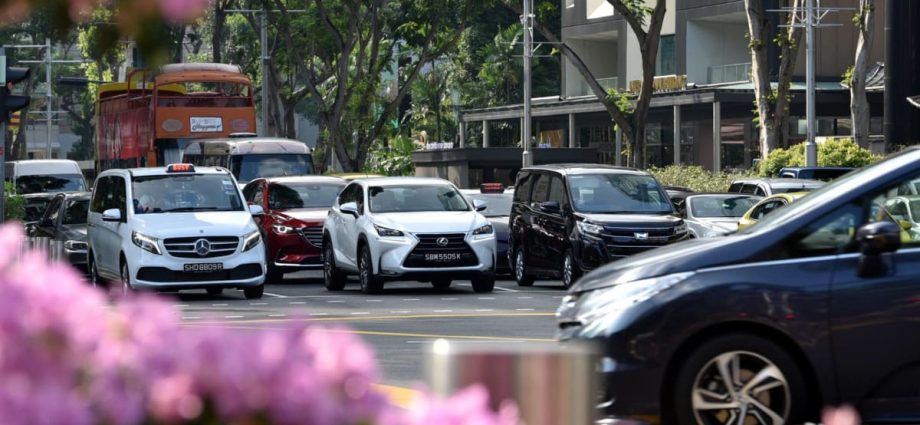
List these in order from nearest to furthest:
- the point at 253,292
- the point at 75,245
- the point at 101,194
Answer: the point at 253,292
the point at 101,194
the point at 75,245

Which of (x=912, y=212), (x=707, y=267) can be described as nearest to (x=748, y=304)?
(x=707, y=267)

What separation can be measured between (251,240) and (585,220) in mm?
4525

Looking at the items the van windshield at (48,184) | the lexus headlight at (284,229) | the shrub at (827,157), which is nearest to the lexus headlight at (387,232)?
the lexus headlight at (284,229)

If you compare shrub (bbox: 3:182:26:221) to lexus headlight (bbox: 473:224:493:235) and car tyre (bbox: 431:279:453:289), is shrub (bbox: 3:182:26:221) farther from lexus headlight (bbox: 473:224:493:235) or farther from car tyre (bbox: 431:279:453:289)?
lexus headlight (bbox: 473:224:493:235)

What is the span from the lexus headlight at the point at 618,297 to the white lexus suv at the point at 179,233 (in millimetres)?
13819

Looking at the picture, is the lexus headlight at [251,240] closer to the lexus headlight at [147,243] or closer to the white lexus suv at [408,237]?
the lexus headlight at [147,243]

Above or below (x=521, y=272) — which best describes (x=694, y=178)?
above

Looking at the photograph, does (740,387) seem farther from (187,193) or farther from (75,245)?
(75,245)

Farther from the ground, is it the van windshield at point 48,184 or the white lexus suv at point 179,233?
the van windshield at point 48,184

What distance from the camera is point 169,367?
226 cm

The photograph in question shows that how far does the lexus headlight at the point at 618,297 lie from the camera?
820 cm

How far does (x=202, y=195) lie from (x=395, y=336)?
7.97 metres

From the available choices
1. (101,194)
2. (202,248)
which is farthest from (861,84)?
(202,248)

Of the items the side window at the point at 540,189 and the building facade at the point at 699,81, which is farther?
the building facade at the point at 699,81
